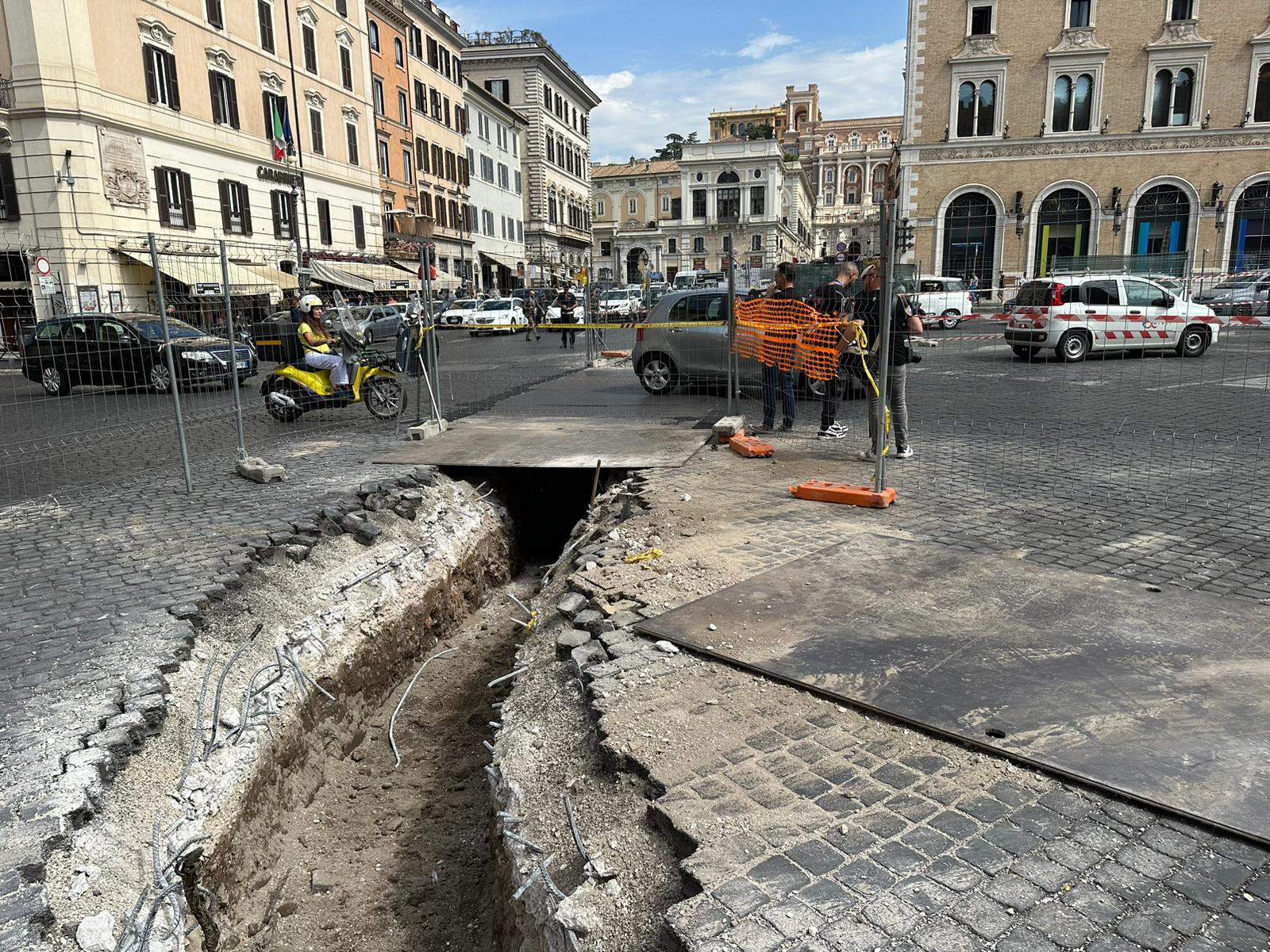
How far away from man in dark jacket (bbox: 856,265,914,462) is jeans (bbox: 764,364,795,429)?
105 centimetres

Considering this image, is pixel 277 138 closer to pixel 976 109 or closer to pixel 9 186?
pixel 9 186

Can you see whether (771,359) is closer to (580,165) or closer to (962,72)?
(962,72)

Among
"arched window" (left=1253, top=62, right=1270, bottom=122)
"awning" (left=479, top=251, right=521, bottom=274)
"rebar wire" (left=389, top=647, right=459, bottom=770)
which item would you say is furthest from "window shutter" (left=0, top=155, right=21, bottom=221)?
"arched window" (left=1253, top=62, right=1270, bottom=122)

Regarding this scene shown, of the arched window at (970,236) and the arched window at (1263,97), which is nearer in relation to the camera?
the arched window at (1263,97)

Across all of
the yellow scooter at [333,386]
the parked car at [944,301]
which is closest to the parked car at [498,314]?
the parked car at [944,301]

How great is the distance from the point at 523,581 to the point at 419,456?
5.78ft

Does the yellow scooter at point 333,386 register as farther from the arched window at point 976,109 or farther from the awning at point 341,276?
the arched window at point 976,109

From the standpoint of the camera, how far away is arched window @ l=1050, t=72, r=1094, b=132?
40.3 meters

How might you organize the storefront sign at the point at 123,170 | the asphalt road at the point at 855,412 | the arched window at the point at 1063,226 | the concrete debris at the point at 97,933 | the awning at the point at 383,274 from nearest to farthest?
the concrete debris at the point at 97,933 < the asphalt road at the point at 855,412 < the storefront sign at the point at 123,170 < the awning at the point at 383,274 < the arched window at the point at 1063,226

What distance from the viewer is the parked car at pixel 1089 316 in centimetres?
1501

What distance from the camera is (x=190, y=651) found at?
433 centimetres

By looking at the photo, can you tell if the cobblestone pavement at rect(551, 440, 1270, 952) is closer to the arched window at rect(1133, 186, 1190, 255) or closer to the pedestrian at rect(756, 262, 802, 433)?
the pedestrian at rect(756, 262, 802, 433)

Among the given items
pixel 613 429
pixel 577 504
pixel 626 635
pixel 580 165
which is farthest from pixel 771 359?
pixel 580 165

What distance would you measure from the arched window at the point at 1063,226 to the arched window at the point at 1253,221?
6.13 m
